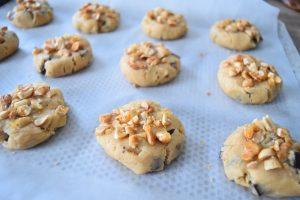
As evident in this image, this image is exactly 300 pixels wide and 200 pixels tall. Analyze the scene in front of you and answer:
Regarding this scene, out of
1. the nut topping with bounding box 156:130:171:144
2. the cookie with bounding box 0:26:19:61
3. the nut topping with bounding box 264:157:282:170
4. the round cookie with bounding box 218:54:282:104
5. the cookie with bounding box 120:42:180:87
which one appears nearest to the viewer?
the nut topping with bounding box 264:157:282:170

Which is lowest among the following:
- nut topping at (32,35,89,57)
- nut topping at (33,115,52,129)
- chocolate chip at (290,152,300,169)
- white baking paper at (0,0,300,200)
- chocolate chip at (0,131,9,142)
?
white baking paper at (0,0,300,200)

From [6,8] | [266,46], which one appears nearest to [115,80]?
[266,46]

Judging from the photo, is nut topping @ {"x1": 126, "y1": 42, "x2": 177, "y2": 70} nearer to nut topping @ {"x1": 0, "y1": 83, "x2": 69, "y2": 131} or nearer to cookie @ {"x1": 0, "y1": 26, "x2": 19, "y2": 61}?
nut topping @ {"x1": 0, "y1": 83, "x2": 69, "y2": 131}

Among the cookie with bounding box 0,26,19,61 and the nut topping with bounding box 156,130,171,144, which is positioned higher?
the nut topping with bounding box 156,130,171,144

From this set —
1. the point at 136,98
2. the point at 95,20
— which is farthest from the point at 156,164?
the point at 95,20

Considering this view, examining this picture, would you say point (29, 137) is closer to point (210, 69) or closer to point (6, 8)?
point (210, 69)

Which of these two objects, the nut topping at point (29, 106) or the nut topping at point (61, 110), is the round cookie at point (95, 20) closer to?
the nut topping at point (29, 106)

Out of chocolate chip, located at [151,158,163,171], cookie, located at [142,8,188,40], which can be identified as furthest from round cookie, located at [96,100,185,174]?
cookie, located at [142,8,188,40]
